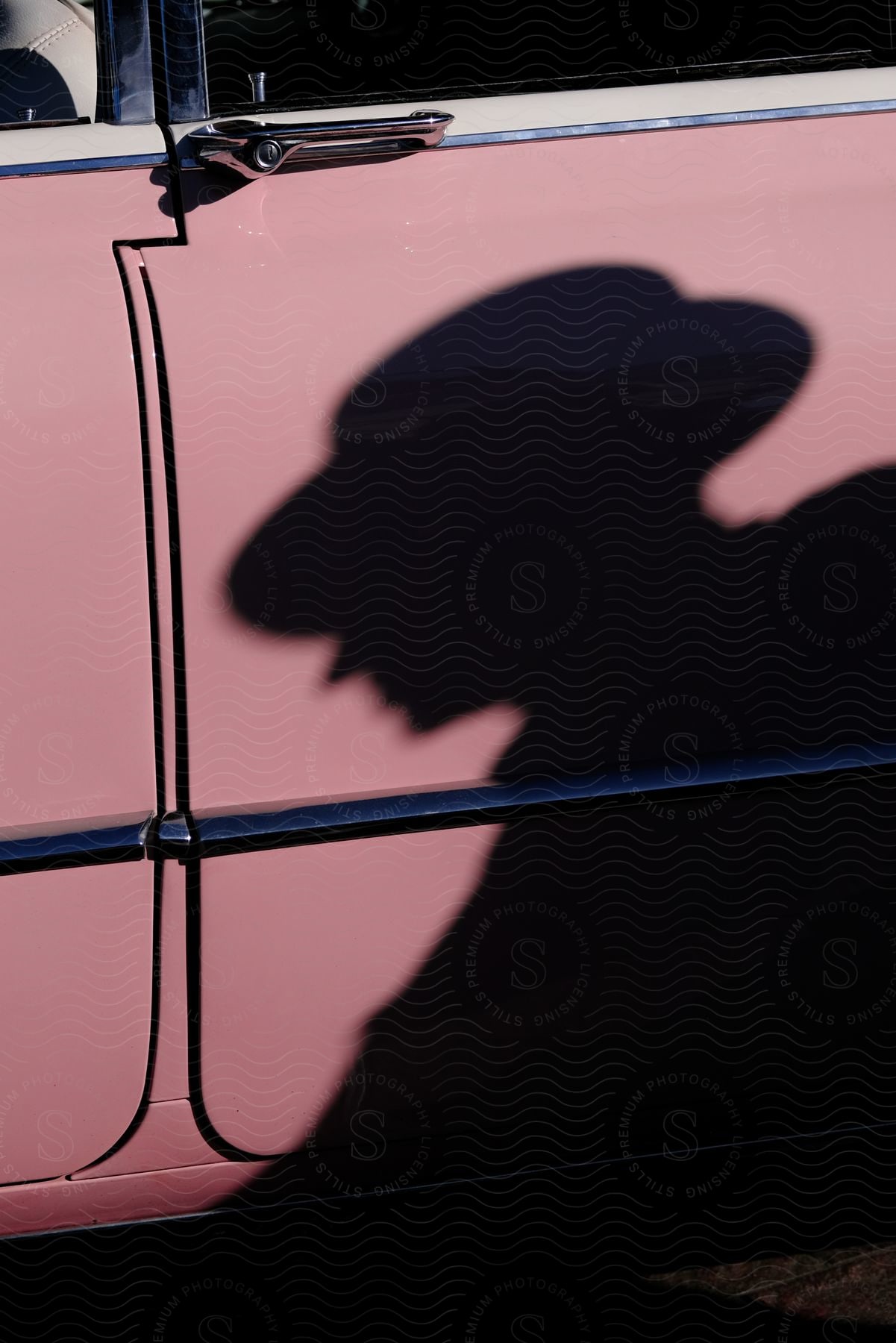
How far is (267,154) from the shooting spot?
128 cm

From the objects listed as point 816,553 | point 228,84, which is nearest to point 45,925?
point 816,553

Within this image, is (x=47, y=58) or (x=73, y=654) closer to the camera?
(x=73, y=654)

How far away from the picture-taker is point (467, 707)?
1.32 meters

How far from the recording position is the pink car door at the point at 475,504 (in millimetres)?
1285

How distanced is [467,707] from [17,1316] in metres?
1.20

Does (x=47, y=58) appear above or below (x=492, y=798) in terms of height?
above

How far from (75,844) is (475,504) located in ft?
2.01

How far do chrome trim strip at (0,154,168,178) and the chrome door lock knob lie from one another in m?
0.13

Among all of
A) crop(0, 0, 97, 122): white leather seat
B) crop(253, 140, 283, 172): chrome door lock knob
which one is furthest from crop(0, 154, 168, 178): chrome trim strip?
crop(0, 0, 97, 122): white leather seat

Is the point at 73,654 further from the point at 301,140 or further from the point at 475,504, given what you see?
the point at 301,140

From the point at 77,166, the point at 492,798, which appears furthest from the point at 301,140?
the point at 492,798

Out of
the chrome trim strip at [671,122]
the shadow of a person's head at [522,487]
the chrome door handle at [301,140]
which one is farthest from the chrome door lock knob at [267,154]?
the shadow of a person's head at [522,487]

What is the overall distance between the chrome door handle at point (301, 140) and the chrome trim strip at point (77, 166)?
64mm

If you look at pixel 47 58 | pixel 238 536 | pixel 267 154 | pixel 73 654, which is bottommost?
pixel 73 654
